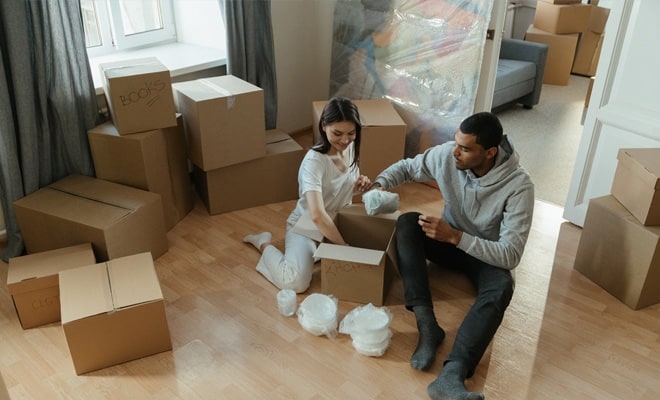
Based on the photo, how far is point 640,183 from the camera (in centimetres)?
224

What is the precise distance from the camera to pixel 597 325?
2.27 metres

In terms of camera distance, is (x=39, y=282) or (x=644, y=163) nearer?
(x=39, y=282)

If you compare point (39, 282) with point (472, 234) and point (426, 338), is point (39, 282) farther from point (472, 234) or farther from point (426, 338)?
point (472, 234)

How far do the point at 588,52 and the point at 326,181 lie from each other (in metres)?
4.15

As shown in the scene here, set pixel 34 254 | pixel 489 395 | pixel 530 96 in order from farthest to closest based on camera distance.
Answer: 1. pixel 530 96
2. pixel 34 254
3. pixel 489 395

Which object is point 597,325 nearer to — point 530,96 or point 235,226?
point 235,226

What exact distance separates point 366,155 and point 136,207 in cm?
124

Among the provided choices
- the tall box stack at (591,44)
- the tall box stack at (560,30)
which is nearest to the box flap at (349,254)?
the tall box stack at (560,30)

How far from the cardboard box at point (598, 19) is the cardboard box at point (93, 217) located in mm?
4582

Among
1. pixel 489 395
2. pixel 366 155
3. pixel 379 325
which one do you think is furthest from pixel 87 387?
pixel 366 155

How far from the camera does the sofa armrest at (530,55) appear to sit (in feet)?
15.1

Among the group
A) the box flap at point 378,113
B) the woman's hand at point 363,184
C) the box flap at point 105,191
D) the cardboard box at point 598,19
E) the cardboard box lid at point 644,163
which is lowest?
the box flap at point 105,191

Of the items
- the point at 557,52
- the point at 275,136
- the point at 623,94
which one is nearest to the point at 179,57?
the point at 275,136

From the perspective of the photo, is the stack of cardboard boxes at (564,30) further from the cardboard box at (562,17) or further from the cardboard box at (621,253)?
the cardboard box at (621,253)
